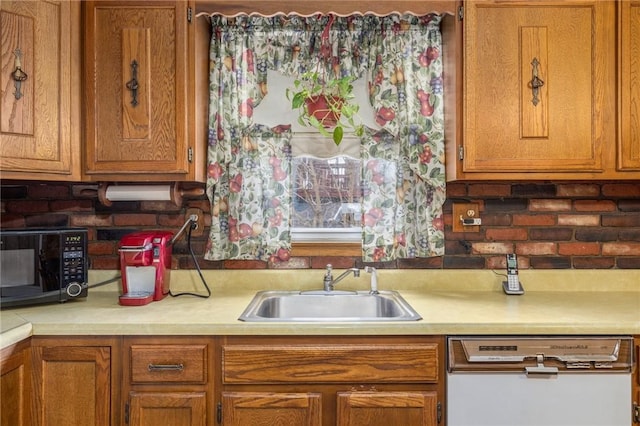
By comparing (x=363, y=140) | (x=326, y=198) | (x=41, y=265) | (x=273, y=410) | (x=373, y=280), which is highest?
(x=363, y=140)

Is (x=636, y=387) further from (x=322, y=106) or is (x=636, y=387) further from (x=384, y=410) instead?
(x=322, y=106)

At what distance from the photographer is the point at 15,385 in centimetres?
139

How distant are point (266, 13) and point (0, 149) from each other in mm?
1120

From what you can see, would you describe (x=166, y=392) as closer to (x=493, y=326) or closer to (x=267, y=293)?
(x=267, y=293)

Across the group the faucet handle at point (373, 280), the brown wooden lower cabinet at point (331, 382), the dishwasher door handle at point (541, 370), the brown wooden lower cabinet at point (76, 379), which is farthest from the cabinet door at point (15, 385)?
the dishwasher door handle at point (541, 370)

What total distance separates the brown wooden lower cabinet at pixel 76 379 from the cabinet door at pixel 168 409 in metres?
0.08

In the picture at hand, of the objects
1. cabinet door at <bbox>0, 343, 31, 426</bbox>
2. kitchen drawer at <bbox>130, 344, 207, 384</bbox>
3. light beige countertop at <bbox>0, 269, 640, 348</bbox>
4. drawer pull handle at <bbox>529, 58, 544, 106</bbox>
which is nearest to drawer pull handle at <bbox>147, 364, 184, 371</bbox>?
kitchen drawer at <bbox>130, 344, 207, 384</bbox>

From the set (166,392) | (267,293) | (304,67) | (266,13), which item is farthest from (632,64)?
(166,392)

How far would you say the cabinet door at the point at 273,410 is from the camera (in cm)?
144

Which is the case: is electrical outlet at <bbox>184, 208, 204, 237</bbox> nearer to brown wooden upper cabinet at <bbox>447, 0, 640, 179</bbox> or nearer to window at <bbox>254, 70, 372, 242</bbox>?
window at <bbox>254, 70, 372, 242</bbox>

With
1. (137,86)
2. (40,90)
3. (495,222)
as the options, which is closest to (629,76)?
(495,222)

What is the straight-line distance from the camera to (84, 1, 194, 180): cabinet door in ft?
5.74

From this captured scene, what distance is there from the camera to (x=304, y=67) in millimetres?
2061

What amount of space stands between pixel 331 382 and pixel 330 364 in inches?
2.4
